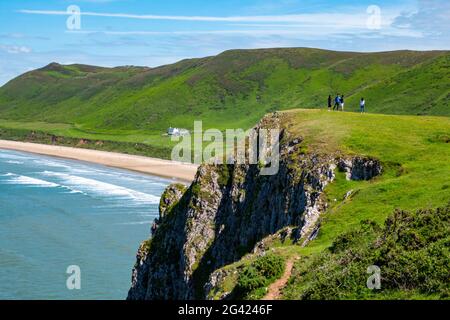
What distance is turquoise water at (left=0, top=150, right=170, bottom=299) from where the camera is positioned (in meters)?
56.4

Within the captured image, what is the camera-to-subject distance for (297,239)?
29.0 meters

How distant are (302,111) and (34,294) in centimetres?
2826

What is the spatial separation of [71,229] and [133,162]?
82738 millimetres

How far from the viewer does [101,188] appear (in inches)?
4537

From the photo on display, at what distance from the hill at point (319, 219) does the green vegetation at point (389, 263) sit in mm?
41

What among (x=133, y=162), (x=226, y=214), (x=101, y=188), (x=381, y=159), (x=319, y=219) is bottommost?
(x=101, y=188)

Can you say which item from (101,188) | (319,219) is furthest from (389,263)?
(101,188)

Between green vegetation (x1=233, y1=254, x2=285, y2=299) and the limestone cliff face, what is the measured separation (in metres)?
8.78

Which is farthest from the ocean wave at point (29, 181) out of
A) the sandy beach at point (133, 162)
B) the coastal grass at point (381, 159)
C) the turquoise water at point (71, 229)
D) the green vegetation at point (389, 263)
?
the green vegetation at point (389, 263)

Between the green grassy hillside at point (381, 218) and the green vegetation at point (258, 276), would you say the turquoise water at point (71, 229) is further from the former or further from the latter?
the green vegetation at point (258, 276)

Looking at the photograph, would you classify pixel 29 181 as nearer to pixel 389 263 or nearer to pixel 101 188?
pixel 101 188

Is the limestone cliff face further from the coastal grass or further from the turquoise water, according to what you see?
the turquoise water
